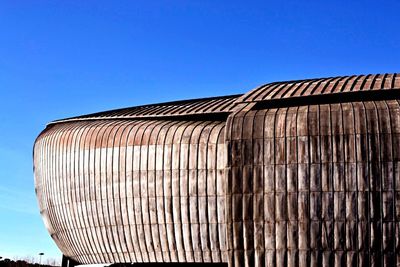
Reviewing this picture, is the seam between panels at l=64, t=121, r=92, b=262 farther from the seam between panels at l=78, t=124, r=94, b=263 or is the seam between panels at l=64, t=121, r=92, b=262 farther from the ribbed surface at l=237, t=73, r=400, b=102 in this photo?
the ribbed surface at l=237, t=73, r=400, b=102

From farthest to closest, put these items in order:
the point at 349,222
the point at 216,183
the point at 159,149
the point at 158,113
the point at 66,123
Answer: the point at 66,123, the point at 158,113, the point at 159,149, the point at 216,183, the point at 349,222

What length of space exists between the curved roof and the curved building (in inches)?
3.2

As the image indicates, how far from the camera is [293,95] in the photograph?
1603 inches

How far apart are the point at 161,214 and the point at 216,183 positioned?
4182 millimetres

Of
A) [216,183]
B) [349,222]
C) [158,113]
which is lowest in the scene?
[349,222]

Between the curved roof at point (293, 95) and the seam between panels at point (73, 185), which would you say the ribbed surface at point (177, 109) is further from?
the seam between panels at point (73, 185)

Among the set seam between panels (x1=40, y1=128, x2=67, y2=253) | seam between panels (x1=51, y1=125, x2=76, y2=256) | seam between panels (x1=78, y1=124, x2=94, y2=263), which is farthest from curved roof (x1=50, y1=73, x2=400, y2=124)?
seam between panels (x1=40, y1=128, x2=67, y2=253)

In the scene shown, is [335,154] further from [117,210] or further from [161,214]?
[117,210]

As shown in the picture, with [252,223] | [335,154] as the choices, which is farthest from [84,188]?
[335,154]

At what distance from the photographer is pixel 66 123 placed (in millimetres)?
50500

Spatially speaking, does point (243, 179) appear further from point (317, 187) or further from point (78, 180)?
point (78, 180)

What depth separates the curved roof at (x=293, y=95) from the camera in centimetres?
3881

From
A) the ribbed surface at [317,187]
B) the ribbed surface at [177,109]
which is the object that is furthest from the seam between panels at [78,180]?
the ribbed surface at [317,187]

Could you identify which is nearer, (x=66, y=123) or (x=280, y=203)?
(x=280, y=203)
